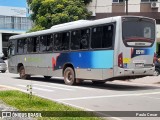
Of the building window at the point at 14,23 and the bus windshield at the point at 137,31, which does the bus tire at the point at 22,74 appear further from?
the building window at the point at 14,23

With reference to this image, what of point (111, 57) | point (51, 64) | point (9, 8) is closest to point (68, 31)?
point (51, 64)

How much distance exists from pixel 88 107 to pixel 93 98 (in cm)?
222

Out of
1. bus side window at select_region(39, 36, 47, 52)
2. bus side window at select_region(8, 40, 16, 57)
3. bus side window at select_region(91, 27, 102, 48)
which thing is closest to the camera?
bus side window at select_region(91, 27, 102, 48)

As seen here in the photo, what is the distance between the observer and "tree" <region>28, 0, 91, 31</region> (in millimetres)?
35969

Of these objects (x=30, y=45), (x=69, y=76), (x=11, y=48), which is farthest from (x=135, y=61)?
(x=11, y=48)

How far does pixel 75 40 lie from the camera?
60.0ft

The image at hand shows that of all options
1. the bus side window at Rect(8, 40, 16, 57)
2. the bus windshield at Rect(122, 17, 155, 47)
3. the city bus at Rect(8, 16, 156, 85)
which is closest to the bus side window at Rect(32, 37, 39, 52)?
the city bus at Rect(8, 16, 156, 85)

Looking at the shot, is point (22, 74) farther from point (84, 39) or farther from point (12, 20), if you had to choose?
point (12, 20)

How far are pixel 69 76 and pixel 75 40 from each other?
200cm

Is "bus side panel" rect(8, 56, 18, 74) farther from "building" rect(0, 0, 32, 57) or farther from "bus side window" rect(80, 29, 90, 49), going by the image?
"building" rect(0, 0, 32, 57)

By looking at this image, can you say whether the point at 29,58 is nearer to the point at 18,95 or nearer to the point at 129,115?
the point at 18,95

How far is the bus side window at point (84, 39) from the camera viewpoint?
17.4 metres

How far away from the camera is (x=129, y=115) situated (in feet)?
32.1

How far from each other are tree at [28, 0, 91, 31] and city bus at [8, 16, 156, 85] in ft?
49.1
